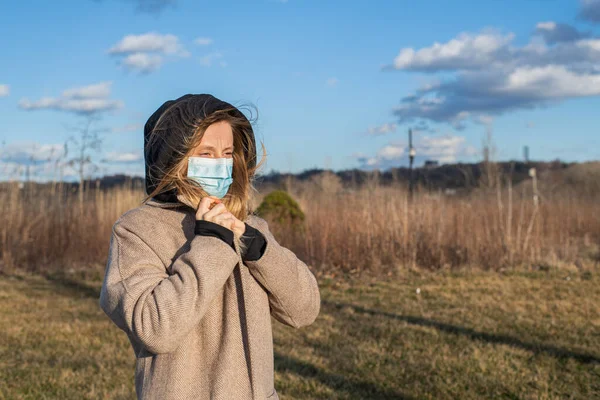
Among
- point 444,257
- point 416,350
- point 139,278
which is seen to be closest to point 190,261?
point 139,278

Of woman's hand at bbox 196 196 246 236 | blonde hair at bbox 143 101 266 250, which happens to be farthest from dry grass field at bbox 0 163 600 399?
woman's hand at bbox 196 196 246 236

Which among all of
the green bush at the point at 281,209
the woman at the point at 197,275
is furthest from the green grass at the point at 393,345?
the woman at the point at 197,275

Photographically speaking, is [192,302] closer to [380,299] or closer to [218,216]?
[218,216]

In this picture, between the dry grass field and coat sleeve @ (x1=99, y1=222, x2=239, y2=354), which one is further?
the dry grass field

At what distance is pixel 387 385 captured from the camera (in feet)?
15.4

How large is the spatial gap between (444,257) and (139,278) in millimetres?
9175

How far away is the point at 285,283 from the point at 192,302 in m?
0.29

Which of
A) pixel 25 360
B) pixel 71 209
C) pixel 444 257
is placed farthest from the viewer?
pixel 71 209

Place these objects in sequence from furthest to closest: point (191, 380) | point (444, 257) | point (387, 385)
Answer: point (444, 257), point (387, 385), point (191, 380)

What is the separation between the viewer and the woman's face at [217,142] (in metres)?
1.73

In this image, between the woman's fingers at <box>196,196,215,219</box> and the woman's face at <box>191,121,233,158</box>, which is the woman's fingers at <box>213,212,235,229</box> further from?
the woman's face at <box>191,121,233,158</box>

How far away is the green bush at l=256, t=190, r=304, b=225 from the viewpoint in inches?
437

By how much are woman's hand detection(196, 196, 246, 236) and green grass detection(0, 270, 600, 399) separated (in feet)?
10.4

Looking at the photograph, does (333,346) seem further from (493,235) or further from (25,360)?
(493,235)
